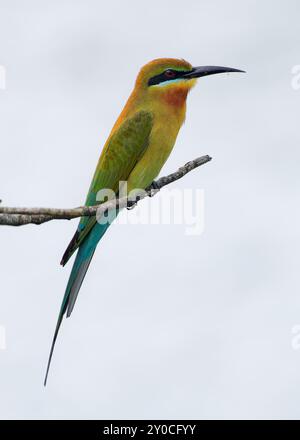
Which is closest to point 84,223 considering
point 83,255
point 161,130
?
point 83,255

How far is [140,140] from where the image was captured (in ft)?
10.9

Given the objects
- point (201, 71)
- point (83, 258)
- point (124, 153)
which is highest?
point (201, 71)

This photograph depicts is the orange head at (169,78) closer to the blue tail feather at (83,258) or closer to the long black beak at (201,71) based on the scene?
the long black beak at (201,71)

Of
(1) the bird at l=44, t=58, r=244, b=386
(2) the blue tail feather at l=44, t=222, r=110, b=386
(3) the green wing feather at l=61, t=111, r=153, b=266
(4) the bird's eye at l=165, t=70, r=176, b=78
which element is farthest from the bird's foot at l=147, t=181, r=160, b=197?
(4) the bird's eye at l=165, t=70, r=176, b=78

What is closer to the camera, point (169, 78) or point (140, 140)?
point (169, 78)

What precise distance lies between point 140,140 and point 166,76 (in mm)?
420

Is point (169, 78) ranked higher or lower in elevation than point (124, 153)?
higher

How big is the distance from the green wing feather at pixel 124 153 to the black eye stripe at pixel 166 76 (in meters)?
0.21

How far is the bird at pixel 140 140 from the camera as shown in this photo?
3.05 m

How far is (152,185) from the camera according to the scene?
3.26 meters

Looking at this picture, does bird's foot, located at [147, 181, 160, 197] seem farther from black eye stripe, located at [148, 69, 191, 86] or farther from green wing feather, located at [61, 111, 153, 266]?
black eye stripe, located at [148, 69, 191, 86]

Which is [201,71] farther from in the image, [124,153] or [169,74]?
[124,153]

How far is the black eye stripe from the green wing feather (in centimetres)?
21

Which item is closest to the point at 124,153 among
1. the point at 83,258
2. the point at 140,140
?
the point at 140,140
